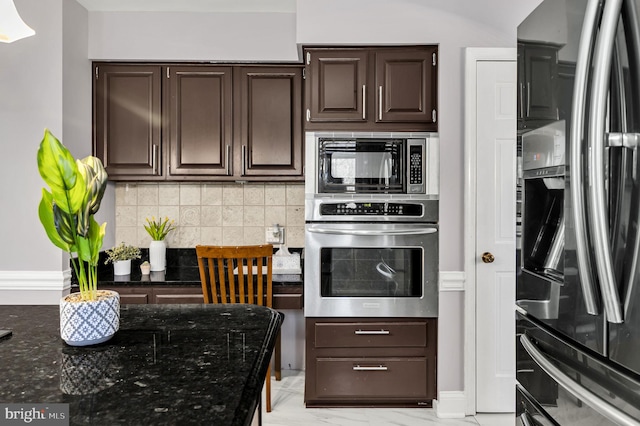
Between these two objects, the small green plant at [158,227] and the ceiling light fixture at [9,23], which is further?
the small green plant at [158,227]

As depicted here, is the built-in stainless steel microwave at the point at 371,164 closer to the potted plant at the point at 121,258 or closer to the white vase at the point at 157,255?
the white vase at the point at 157,255

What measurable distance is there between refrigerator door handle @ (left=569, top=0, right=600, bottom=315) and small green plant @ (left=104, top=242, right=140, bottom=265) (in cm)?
283

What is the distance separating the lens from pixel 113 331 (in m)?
1.14

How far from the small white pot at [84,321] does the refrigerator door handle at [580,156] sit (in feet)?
3.42

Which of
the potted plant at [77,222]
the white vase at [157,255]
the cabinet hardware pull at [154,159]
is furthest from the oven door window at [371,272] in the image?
the potted plant at [77,222]

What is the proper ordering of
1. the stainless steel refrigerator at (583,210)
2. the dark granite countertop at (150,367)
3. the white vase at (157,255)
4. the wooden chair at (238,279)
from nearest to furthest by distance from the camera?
the dark granite countertop at (150,367) < the stainless steel refrigerator at (583,210) < the wooden chair at (238,279) < the white vase at (157,255)

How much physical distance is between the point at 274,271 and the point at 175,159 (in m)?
1.01

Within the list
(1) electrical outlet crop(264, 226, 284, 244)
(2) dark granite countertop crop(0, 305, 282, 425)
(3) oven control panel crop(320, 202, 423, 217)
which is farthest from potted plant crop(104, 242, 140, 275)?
(2) dark granite countertop crop(0, 305, 282, 425)

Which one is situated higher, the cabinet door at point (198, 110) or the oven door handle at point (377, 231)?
the cabinet door at point (198, 110)

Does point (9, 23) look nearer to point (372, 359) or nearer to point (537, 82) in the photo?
point (537, 82)

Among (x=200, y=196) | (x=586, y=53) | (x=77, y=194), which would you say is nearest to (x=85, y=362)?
(x=77, y=194)

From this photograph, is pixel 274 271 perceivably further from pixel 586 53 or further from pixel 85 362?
pixel 586 53

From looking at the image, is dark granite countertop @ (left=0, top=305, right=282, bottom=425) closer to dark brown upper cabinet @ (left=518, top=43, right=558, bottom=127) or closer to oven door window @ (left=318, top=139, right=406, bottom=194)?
dark brown upper cabinet @ (left=518, top=43, right=558, bottom=127)

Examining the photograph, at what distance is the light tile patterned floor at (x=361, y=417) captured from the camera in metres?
2.68
